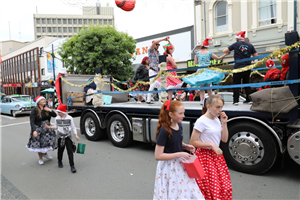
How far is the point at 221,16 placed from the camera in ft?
53.3

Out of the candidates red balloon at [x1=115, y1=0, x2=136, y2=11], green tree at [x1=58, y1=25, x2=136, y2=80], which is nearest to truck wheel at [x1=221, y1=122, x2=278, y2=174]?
red balloon at [x1=115, y1=0, x2=136, y2=11]

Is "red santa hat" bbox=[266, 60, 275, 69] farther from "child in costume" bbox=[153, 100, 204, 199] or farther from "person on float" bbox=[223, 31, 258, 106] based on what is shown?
"child in costume" bbox=[153, 100, 204, 199]

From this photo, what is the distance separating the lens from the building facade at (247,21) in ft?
45.6

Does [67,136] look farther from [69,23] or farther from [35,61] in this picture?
[69,23]

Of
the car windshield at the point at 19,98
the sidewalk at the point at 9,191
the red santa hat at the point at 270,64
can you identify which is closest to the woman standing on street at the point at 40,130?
the sidewalk at the point at 9,191

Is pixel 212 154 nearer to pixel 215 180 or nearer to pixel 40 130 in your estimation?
pixel 215 180

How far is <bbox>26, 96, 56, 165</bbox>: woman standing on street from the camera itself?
5508 mm

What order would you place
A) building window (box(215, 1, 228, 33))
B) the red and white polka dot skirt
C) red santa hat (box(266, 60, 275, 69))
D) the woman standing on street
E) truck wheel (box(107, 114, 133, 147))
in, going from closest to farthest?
the red and white polka dot skirt → red santa hat (box(266, 60, 275, 69)) → the woman standing on street → truck wheel (box(107, 114, 133, 147)) → building window (box(215, 1, 228, 33))

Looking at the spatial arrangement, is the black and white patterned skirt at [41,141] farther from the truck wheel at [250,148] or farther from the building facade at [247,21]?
the building facade at [247,21]

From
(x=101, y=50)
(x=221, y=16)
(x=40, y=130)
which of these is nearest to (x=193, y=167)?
(x=40, y=130)

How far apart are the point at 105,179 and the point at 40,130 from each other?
7.68ft

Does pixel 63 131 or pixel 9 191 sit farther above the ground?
pixel 63 131

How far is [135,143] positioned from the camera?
7113 millimetres

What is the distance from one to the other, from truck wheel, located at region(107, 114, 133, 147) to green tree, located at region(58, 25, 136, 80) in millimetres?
13631
